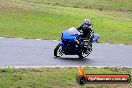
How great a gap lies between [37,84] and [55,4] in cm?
4221

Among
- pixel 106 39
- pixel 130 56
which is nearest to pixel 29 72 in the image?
pixel 130 56

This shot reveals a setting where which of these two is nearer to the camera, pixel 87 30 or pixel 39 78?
pixel 39 78

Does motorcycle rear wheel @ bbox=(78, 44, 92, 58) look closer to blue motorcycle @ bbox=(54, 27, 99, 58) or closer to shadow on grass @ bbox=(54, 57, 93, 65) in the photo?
blue motorcycle @ bbox=(54, 27, 99, 58)

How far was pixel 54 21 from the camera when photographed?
127 feet

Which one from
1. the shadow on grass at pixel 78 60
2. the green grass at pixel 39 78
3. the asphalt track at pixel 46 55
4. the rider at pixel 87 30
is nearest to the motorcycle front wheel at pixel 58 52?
the asphalt track at pixel 46 55

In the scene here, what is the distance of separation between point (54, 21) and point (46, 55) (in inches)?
761

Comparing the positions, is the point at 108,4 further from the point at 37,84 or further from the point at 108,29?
the point at 37,84

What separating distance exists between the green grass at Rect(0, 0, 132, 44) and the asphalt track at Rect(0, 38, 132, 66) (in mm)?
4069

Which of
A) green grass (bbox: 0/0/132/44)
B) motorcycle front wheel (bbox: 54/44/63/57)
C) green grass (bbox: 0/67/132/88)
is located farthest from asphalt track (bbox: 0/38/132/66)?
green grass (bbox: 0/0/132/44)

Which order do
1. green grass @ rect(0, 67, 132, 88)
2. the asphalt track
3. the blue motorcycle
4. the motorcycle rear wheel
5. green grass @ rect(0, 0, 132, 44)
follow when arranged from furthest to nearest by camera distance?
green grass @ rect(0, 0, 132, 44) < the motorcycle rear wheel < the blue motorcycle < the asphalt track < green grass @ rect(0, 67, 132, 88)

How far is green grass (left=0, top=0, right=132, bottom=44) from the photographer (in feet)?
100

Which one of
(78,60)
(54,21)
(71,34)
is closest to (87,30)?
(71,34)

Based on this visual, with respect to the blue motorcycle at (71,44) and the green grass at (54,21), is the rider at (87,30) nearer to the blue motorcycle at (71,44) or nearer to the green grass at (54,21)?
the blue motorcycle at (71,44)

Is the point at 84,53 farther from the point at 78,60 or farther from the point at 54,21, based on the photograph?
the point at 54,21
